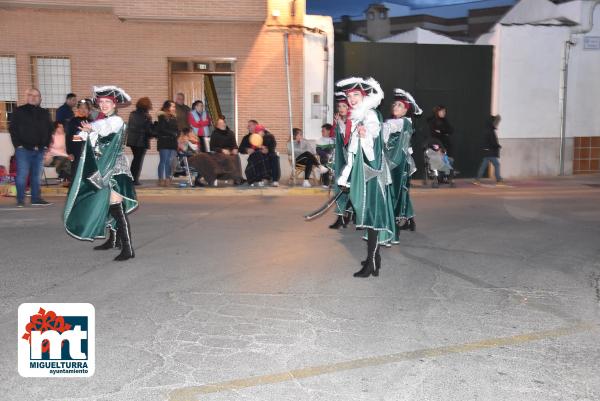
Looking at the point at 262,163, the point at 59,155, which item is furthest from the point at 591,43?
the point at 59,155

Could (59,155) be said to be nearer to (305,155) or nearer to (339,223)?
(305,155)

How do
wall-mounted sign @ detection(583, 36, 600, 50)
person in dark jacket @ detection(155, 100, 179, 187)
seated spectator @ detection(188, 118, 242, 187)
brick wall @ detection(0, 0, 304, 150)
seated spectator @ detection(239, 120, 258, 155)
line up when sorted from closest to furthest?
person in dark jacket @ detection(155, 100, 179, 187)
seated spectator @ detection(188, 118, 242, 187)
seated spectator @ detection(239, 120, 258, 155)
brick wall @ detection(0, 0, 304, 150)
wall-mounted sign @ detection(583, 36, 600, 50)

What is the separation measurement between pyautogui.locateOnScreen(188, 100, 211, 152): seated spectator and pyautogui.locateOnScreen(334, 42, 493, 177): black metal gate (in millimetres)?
4030

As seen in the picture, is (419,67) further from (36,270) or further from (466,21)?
(466,21)

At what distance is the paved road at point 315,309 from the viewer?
4.48m

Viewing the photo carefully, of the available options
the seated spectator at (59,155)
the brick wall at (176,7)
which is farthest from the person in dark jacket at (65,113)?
the brick wall at (176,7)

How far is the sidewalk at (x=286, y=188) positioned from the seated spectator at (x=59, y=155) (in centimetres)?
41

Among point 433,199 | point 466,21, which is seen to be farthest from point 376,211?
point 466,21

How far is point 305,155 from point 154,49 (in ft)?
15.5

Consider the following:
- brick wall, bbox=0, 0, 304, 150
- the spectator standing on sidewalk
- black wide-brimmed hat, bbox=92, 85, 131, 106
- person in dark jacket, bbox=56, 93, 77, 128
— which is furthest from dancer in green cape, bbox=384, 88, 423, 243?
brick wall, bbox=0, 0, 304, 150

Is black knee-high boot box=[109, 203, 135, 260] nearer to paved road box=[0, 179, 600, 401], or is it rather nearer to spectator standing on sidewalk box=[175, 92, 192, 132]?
paved road box=[0, 179, 600, 401]

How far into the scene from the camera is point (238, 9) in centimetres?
1670

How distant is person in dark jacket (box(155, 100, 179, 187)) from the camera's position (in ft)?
48.5

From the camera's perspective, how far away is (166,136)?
14.9m
